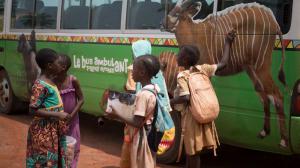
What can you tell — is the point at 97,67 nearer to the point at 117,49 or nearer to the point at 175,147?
the point at 117,49

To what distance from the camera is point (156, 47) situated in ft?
18.9

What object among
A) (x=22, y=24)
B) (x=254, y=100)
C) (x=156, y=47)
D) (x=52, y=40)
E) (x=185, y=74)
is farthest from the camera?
(x=22, y=24)

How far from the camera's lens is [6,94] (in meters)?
9.23

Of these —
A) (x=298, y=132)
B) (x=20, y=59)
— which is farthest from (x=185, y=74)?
(x=20, y=59)

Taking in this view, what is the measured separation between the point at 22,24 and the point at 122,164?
516cm

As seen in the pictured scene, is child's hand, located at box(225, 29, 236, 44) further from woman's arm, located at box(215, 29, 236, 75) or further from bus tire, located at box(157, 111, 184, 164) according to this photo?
bus tire, located at box(157, 111, 184, 164)

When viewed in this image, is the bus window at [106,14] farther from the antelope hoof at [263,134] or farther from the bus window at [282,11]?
the antelope hoof at [263,134]

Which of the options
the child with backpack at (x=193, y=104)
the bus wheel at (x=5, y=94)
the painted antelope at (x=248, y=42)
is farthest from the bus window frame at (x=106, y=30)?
the child with backpack at (x=193, y=104)

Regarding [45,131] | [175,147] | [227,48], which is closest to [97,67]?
[175,147]

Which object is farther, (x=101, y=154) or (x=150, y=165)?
(x=101, y=154)

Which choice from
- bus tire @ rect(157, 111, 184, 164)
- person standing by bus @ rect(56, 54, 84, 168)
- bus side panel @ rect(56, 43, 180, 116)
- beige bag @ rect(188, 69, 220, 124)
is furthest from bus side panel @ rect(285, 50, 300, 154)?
bus side panel @ rect(56, 43, 180, 116)

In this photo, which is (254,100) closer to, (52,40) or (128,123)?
(128,123)

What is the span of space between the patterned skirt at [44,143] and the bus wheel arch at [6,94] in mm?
5433

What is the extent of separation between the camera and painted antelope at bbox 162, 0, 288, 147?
184 inches
